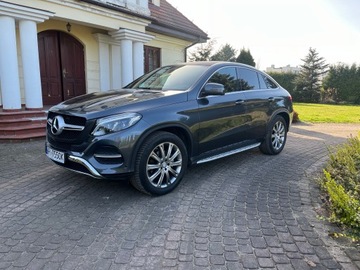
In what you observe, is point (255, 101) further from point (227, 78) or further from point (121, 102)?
point (121, 102)

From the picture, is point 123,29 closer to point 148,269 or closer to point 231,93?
point 231,93

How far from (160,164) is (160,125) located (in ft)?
1.67

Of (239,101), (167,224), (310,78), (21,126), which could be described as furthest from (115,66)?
(310,78)

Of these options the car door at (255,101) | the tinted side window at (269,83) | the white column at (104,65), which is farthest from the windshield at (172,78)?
the white column at (104,65)

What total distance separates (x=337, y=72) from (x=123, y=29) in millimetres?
27520

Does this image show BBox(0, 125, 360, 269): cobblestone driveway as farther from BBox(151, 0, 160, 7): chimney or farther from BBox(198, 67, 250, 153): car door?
BBox(151, 0, 160, 7): chimney

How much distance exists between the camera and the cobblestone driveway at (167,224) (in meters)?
2.57

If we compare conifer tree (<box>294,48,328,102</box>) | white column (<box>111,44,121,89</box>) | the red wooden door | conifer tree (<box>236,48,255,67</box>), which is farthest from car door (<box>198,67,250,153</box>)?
conifer tree (<box>294,48,328,102</box>)

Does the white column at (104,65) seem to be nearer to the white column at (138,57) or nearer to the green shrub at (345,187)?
the white column at (138,57)

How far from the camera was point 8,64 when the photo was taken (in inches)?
263

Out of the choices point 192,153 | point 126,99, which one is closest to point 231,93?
point 192,153

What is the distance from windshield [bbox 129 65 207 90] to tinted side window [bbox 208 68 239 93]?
0.74 ft

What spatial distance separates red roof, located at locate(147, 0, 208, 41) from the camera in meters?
11.2

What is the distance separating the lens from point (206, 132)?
433 cm
